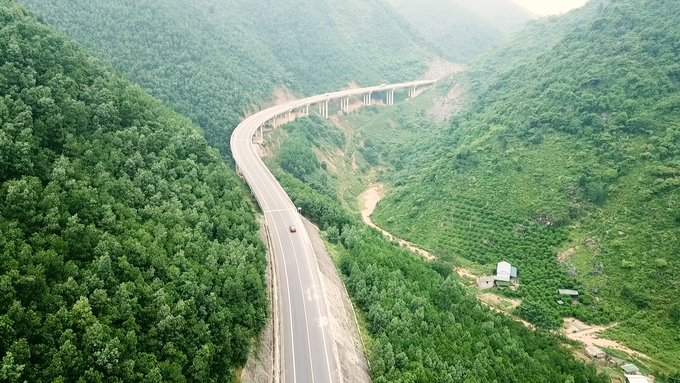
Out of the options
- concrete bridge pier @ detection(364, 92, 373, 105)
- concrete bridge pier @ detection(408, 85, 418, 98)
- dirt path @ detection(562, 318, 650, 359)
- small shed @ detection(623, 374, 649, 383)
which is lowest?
small shed @ detection(623, 374, 649, 383)

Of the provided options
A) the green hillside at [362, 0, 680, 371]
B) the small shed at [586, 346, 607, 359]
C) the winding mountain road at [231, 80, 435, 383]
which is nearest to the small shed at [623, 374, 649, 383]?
the small shed at [586, 346, 607, 359]

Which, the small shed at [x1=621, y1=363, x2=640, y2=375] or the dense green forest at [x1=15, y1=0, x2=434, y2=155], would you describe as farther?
the dense green forest at [x1=15, y1=0, x2=434, y2=155]

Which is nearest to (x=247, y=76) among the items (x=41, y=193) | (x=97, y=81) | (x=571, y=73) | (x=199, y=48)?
(x=199, y=48)

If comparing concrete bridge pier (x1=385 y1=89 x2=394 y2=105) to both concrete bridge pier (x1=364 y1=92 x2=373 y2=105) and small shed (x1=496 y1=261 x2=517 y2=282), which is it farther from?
small shed (x1=496 y1=261 x2=517 y2=282)

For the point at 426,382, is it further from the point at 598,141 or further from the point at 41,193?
the point at 598,141

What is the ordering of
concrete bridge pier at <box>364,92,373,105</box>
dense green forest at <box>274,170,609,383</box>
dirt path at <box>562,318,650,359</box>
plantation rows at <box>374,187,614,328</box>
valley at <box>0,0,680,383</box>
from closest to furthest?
1. valley at <box>0,0,680,383</box>
2. dense green forest at <box>274,170,609,383</box>
3. dirt path at <box>562,318,650,359</box>
4. plantation rows at <box>374,187,614,328</box>
5. concrete bridge pier at <box>364,92,373,105</box>

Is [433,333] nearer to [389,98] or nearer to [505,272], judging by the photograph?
[505,272]

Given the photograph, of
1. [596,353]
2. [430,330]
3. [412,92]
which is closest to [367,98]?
[412,92]

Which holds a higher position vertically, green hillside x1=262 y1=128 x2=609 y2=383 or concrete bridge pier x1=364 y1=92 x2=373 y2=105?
concrete bridge pier x1=364 y1=92 x2=373 y2=105
